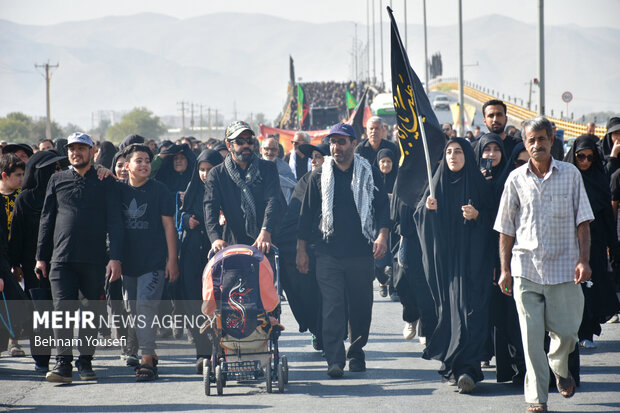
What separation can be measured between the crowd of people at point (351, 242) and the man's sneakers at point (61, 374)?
0.04ft

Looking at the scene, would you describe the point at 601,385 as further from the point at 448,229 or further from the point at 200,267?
the point at 200,267

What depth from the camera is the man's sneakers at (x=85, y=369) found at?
7.93 metres

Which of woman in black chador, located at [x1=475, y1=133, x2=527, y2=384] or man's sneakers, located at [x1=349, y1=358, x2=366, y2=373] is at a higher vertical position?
woman in black chador, located at [x1=475, y1=133, x2=527, y2=384]

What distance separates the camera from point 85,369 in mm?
7973

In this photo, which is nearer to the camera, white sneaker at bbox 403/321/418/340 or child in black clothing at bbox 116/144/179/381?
child in black clothing at bbox 116/144/179/381

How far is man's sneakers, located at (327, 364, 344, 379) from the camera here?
25.6 ft

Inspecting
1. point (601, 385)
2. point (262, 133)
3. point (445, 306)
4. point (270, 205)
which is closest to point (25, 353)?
point (270, 205)

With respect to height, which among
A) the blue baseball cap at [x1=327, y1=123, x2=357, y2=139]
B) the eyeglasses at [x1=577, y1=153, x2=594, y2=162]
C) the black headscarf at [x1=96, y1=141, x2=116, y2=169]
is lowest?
the eyeglasses at [x1=577, y1=153, x2=594, y2=162]

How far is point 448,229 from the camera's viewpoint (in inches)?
295

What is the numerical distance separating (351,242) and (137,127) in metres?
171

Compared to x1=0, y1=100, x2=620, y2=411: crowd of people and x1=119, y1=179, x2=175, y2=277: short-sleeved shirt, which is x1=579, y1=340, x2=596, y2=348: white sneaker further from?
x1=119, y1=179, x2=175, y2=277: short-sleeved shirt

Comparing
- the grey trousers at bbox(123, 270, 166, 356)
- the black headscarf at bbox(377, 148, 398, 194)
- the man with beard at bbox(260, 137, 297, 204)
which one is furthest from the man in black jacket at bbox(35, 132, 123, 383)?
the black headscarf at bbox(377, 148, 398, 194)

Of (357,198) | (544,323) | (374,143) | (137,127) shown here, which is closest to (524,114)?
(374,143)

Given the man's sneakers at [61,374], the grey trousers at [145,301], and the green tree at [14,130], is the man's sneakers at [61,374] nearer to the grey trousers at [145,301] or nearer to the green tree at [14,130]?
the grey trousers at [145,301]
